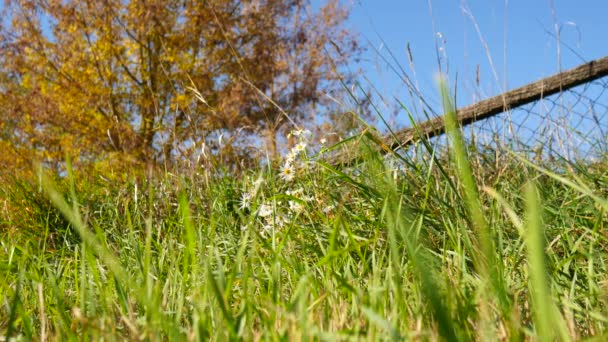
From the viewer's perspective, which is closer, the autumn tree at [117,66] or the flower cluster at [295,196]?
the flower cluster at [295,196]

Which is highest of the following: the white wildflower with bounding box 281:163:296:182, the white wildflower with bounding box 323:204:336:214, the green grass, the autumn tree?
the autumn tree

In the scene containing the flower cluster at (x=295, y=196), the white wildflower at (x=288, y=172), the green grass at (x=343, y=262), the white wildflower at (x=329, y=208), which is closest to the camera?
the green grass at (x=343, y=262)

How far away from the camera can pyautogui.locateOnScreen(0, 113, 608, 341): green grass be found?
0.94 m

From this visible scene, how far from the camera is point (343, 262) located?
185 cm

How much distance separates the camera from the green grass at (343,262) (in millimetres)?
944

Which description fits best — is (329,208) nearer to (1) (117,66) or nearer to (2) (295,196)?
(2) (295,196)

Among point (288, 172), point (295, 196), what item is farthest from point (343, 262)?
point (288, 172)

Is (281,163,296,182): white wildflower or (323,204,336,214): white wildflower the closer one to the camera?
(323,204,336,214): white wildflower

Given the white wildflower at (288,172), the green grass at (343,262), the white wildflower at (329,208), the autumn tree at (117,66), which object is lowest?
the green grass at (343,262)

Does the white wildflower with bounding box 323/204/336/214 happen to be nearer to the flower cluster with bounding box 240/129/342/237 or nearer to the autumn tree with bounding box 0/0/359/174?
the flower cluster with bounding box 240/129/342/237

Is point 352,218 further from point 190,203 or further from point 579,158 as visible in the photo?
point 579,158

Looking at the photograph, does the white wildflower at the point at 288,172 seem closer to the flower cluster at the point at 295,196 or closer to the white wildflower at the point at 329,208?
the flower cluster at the point at 295,196

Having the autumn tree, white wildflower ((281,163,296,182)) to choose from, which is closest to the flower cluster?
white wildflower ((281,163,296,182))

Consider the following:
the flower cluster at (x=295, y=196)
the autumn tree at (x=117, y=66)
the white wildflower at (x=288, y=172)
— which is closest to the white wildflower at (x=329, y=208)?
the flower cluster at (x=295, y=196)
